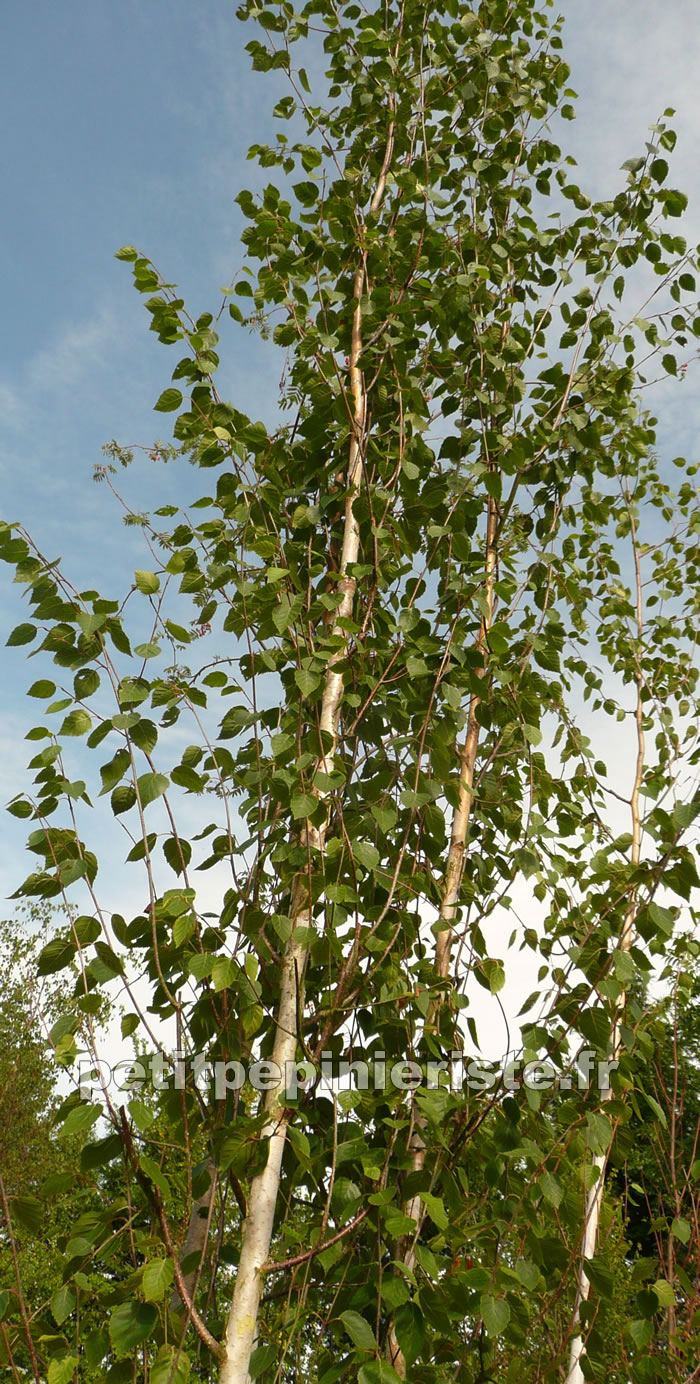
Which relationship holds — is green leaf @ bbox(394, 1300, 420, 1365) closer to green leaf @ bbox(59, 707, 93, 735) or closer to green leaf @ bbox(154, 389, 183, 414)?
green leaf @ bbox(59, 707, 93, 735)

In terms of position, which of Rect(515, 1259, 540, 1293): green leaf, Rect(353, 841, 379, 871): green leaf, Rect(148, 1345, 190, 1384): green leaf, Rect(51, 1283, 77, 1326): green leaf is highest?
Rect(353, 841, 379, 871): green leaf

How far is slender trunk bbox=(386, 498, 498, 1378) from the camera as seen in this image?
2029mm

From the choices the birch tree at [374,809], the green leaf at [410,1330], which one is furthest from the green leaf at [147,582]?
the green leaf at [410,1330]

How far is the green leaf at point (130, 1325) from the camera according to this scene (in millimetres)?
1504

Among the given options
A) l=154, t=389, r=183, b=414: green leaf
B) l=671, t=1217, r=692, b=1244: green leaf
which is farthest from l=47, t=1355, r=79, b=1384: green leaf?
l=154, t=389, r=183, b=414: green leaf

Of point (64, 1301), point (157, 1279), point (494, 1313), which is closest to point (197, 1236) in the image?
point (64, 1301)

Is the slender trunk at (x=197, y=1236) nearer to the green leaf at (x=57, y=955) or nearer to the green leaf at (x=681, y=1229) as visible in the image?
the green leaf at (x=57, y=955)

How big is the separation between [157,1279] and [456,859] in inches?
50.8

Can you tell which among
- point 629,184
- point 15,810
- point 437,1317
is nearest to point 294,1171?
point 437,1317

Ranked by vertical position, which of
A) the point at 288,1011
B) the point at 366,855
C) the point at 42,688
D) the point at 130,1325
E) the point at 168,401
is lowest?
the point at 130,1325

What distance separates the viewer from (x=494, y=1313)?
1.75m

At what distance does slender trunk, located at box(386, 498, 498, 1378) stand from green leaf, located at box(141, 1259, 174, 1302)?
0.63m

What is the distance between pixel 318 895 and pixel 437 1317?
823 millimetres

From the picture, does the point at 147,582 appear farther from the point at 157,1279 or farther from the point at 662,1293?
the point at 662,1293
